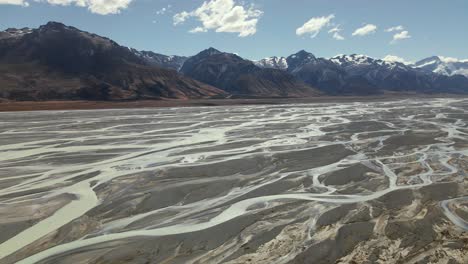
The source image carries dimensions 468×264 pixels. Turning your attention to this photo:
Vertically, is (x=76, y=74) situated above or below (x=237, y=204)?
above

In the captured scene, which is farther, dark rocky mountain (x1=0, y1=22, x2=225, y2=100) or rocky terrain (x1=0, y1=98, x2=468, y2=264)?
dark rocky mountain (x1=0, y1=22, x2=225, y2=100)

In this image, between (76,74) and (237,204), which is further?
(76,74)

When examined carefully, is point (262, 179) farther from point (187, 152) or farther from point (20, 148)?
point (20, 148)

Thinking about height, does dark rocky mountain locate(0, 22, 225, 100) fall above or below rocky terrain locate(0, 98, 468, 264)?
above

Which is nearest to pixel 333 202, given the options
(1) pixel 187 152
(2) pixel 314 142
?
(1) pixel 187 152

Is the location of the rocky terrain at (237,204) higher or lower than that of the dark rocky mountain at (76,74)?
lower
